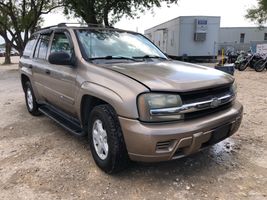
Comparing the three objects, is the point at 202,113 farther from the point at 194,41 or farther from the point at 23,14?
the point at 23,14

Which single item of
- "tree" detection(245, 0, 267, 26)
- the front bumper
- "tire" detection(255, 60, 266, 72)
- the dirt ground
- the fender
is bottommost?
"tire" detection(255, 60, 266, 72)

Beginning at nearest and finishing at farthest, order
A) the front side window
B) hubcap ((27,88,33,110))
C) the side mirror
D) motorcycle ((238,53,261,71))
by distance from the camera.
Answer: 1. the side mirror
2. the front side window
3. hubcap ((27,88,33,110))
4. motorcycle ((238,53,261,71))

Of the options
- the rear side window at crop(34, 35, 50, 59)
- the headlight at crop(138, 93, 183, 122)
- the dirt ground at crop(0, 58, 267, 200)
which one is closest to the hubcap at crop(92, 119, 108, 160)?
the dirt ground at crop(0, 58, 267, 200)

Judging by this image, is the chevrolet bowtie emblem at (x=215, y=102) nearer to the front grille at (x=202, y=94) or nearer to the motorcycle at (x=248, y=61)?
the front grille at (x=202, y=94)

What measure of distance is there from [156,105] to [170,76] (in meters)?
0.51

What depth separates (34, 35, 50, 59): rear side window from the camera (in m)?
5.50

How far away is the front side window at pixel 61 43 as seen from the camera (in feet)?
15.1

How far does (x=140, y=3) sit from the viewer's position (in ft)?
63.4

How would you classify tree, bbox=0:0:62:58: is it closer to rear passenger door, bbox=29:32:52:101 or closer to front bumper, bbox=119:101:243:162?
rear passenger door, bbox=29:32:52:101

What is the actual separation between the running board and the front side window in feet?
3.26

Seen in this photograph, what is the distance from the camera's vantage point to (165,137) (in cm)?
309

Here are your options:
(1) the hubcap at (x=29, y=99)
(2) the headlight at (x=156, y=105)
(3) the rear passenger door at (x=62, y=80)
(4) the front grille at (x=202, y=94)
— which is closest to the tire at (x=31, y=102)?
(1) the hubcap at (x=29, y=99)

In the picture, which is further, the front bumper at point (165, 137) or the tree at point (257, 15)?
the tree at point (257, 15)

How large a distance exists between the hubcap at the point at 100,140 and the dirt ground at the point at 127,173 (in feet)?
0.80
